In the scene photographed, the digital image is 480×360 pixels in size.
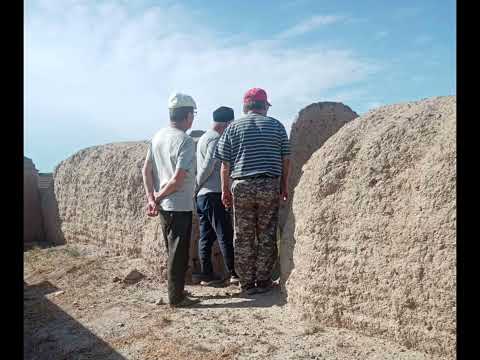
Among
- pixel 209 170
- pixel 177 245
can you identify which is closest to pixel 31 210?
pixel 209 170

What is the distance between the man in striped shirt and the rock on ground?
0.34m

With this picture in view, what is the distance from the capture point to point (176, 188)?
4020mm

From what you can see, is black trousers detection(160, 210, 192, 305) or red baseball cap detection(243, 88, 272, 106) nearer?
black trousers detection(160, 210, 192, 305)

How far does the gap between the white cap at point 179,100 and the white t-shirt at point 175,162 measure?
22 centimetres

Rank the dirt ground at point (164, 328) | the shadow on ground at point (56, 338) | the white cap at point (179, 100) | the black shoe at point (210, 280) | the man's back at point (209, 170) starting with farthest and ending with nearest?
the black shoe at point (210, 280) < the man's back at point (209, 170) < the white cap at point (179, 100) < the shadow on ground at point (56, 338) < the dirt ground at point (164, 328)

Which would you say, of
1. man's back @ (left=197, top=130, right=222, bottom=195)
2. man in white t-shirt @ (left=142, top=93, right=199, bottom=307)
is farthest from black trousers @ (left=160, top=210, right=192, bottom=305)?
man's back @ (left=197, top=130, right=222, bottom=195)

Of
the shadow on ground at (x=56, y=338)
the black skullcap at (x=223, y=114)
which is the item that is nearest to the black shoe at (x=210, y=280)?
the shadow on ground at (x=56, y=338)

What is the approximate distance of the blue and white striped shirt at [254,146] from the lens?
4082 millimetres

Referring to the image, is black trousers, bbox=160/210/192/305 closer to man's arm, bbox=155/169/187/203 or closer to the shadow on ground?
man's arm, bbox=155/169/187/203

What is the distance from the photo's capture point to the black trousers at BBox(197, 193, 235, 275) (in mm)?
4566

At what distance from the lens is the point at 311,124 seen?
16.9 ft

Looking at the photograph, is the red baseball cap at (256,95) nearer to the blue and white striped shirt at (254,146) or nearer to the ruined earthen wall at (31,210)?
the blue and white striped shirt at (254,146)

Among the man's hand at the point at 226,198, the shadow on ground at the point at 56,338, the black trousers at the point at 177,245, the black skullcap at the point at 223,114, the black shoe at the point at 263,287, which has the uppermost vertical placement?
the black skullcap at the point at 223,114
